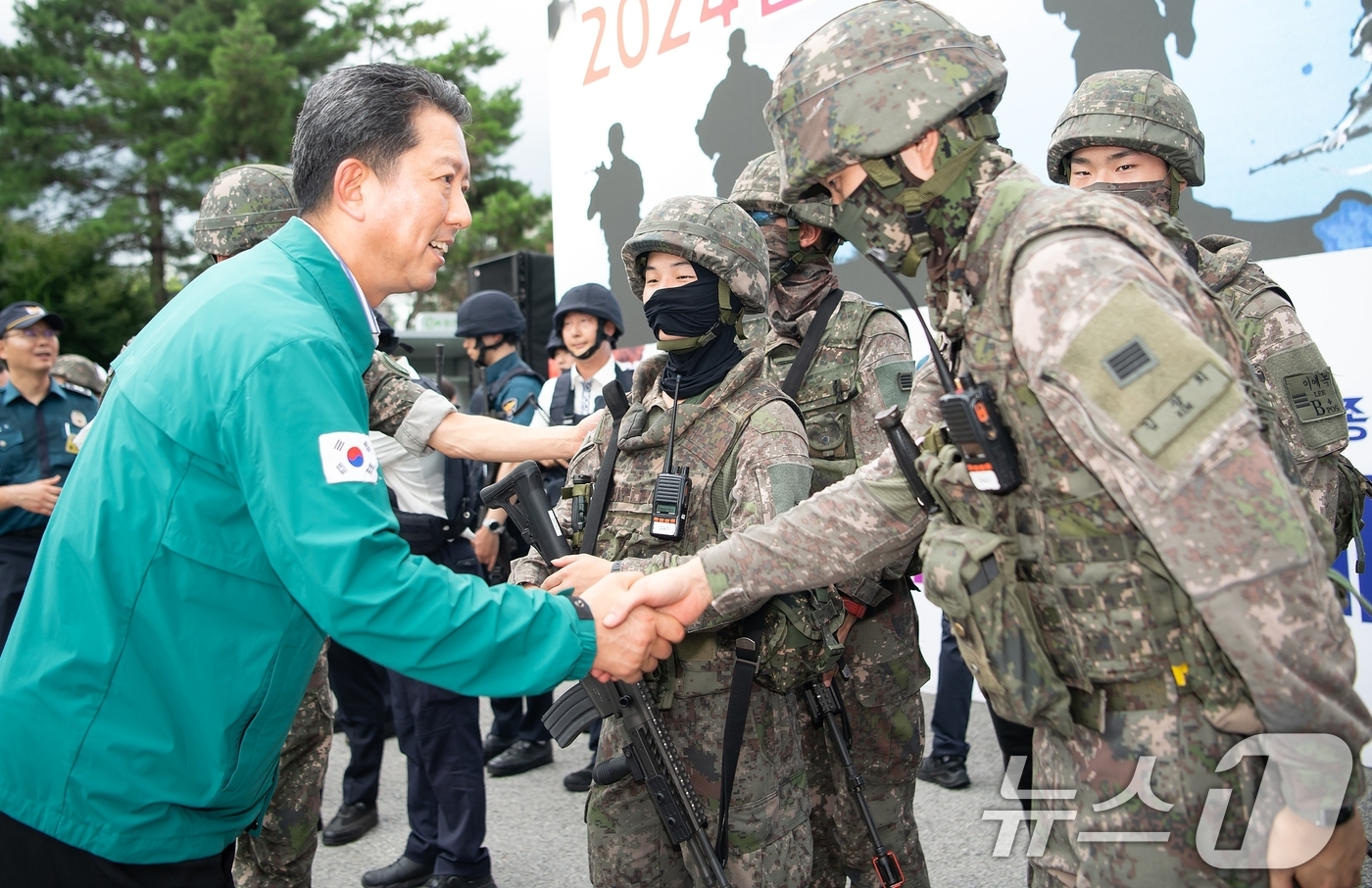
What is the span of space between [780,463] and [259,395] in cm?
136

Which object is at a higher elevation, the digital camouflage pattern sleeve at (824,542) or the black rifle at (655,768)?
the digital camouflage pattern sleeve at (824,542)

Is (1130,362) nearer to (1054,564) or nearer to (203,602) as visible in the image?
(1054,564)

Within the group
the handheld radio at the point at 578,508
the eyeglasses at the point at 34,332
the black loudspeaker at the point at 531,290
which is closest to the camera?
the handheld radio at the point at 578,508

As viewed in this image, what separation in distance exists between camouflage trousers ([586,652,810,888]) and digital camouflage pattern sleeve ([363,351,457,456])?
1143 mm

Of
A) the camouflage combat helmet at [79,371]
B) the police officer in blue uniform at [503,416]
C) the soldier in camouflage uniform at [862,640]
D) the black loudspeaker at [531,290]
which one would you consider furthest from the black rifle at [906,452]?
the black loudspeaker at [531,290]

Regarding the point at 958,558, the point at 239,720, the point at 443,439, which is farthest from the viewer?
the point at 443,439

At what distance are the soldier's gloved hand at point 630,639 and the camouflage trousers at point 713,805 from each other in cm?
39

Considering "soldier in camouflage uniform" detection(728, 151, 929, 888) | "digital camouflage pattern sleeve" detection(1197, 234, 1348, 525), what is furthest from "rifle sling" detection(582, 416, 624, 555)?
"digital camouflage pattern sleeve" detection(1197, 234, 1348, 525)

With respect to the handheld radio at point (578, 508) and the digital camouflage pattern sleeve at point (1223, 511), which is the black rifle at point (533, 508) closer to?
the handheld radio at point (578, 508)

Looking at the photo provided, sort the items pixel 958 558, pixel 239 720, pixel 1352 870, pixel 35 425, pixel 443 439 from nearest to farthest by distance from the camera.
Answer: pixel 1352 870 → pixel 958 558 → pixel 239 720 → pixel 443 439 → pixel 35 425

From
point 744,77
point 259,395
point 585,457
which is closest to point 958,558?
point 259,395

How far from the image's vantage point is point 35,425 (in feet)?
20.1

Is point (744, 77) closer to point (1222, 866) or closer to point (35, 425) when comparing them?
point (35, 425)

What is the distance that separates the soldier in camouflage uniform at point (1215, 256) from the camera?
121 inches
